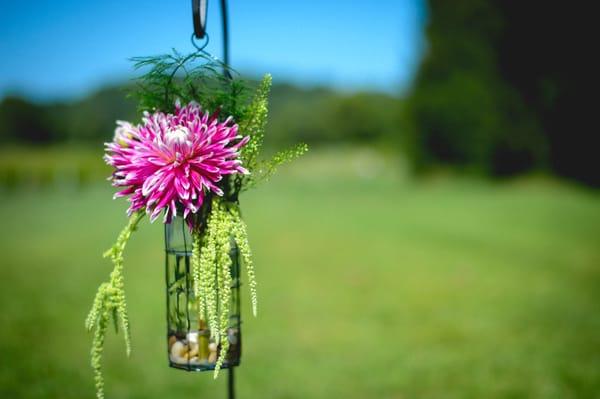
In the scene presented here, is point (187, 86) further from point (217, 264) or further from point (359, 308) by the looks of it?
point (359, 308)

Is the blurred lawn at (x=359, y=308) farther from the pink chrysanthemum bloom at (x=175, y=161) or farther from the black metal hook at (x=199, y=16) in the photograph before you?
the black metal hook at (x=199, y=16)

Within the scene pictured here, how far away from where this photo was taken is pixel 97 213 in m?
21.6

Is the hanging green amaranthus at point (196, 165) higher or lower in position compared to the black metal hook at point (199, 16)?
lower

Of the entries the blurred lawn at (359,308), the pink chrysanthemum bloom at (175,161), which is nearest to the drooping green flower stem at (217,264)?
the pink chrysanthemum bloom at (175,161)

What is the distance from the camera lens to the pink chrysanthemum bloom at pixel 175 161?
7.23ft

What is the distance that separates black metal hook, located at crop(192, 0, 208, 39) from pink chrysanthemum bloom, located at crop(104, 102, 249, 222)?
0.46 m

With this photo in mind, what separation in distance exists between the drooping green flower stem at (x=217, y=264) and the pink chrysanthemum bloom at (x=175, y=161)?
0.42ft

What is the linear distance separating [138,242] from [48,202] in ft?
47.6

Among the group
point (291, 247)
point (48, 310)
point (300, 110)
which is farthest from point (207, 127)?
point (300, 110)

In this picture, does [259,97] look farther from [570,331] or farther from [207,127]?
[570,331]

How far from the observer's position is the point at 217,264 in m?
2.32

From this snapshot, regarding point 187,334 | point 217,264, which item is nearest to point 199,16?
point 217,264

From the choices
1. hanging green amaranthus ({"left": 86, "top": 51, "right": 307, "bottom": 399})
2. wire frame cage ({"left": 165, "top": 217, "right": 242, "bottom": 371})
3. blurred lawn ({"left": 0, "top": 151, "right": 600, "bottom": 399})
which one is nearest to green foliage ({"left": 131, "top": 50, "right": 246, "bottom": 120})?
hanging green amaranthus ({"left": 86, "top": 51, "right": 307, "bottom": 399})

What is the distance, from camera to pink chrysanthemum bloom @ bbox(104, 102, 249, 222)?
2.20 meters
